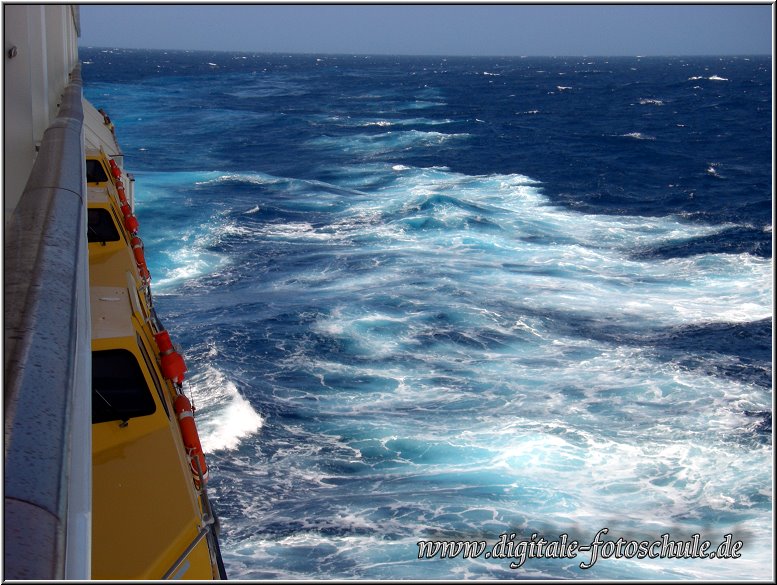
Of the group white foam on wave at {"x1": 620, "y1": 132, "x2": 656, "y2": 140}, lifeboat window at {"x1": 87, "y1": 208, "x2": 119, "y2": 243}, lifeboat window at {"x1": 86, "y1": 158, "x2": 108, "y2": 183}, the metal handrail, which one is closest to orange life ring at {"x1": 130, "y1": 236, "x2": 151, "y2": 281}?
lifeboat window at {"x1": 87, "y1": 208, "x2": 119, "y2": 243}

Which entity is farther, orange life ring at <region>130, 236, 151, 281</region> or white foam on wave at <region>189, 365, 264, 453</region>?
white foam on wave at <region>189, 365, 264, 453</region>

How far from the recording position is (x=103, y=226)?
32.3 ft

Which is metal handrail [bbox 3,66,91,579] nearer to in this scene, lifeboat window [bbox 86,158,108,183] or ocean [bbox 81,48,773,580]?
ocean [bbox 81,48,773,580]

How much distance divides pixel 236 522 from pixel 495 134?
4650cm

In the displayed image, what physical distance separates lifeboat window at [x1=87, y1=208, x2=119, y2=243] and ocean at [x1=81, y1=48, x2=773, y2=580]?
3.36 meters

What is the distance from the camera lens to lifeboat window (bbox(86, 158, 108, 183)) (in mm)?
12852

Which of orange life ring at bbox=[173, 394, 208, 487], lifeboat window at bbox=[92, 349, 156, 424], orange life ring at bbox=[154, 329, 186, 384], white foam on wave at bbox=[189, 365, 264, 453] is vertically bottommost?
white foam on wave at bbox=[189, 365, 264, 453]

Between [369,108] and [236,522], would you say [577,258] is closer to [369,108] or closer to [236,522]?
[236,522]

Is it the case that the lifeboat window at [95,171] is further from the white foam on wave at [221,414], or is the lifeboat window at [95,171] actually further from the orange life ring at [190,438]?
the orange life ring at [190,438]

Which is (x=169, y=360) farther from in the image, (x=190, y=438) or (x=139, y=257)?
(x=139, y=257)

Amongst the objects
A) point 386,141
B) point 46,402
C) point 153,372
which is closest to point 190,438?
point 153,372

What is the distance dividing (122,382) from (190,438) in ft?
2.31

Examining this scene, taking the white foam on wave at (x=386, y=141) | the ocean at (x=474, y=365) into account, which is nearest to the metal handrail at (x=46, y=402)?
the ocean at (x=474, y=365)

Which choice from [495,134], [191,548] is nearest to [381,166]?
[495,134]
